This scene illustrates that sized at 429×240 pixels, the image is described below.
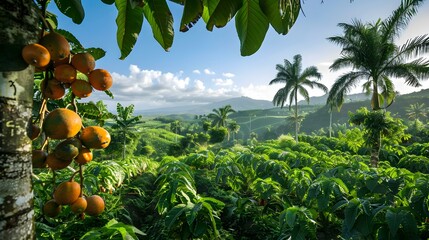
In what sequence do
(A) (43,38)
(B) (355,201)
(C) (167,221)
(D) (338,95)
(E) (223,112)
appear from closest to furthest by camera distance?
(A) (43,38), (C) (167,221), (B) (355,201), (D) (338,95), (E) (223,112)

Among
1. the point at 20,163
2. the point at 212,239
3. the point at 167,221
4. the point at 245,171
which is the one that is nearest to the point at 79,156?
the point at 20,163

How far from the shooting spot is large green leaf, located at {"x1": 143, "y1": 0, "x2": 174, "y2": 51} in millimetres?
1108

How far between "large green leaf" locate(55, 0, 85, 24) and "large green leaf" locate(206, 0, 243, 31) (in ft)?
1.82

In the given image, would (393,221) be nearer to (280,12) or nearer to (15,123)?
(280,12)

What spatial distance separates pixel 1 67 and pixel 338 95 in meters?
19.7

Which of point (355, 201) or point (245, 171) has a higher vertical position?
point (355, 201)

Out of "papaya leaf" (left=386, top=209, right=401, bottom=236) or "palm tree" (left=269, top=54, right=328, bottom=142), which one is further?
"palm tree" (left=269, top=54, right=328, bottom=142)

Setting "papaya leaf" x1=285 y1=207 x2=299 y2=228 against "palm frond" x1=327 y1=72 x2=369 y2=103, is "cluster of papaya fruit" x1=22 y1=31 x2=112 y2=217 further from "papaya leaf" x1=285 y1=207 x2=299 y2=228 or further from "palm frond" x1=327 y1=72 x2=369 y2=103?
"palm frond" x1=327 y1=72 x2=369 y2=103

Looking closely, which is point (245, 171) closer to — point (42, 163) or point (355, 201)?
point (355, 201)

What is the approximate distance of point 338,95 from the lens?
18.0m

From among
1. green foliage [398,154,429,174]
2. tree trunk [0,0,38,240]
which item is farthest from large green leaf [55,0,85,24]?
green foliage [398,154,429,174]

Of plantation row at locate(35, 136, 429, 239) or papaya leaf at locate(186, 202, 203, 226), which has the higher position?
papaya leaf at locate(186, 202, 203, 226)

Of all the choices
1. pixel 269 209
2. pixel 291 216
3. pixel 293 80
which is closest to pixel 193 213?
pixel 291 216

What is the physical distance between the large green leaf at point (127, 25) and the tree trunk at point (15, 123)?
549mm
